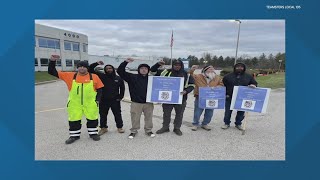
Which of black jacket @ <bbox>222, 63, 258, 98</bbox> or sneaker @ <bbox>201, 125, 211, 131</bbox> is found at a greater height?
black jacket @ <bbox>222, 63, 258, 98</bbox>

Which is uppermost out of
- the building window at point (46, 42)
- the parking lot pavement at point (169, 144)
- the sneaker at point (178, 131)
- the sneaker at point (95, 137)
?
the building window at point (46, 42)

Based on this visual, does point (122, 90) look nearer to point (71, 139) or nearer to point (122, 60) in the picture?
point (122, 60)

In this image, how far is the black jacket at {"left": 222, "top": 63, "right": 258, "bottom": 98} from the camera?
16.7 feet

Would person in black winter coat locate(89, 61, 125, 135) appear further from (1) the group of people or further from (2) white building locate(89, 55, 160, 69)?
(2) white building locate(89, 55, 160, 69)

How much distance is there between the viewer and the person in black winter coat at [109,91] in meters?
4.73

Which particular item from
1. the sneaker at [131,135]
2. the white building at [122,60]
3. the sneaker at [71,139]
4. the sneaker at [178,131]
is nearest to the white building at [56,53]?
the white building at [122,60]

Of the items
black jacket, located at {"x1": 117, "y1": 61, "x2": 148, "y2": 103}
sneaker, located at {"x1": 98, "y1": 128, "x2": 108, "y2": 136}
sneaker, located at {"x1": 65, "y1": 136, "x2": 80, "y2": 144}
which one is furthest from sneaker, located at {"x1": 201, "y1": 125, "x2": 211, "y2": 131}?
sneaker, located at {"x1": 65, "y1": 136, "x2": 80, "y2": 144}

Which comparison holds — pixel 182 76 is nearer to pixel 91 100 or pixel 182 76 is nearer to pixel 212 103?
pixel 212 103

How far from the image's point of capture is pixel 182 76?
4758mm

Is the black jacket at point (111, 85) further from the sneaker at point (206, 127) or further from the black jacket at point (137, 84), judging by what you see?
the sneaker at point (206, 127)

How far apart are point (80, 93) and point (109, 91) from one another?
26.7 inches

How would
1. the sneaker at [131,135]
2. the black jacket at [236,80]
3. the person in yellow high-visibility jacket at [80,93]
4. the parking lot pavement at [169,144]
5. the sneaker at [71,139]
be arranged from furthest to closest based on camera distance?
the black jacket at [236,80] < the sneaker at [131,135] < the sneaker at [71,139] < the person in yellow high-visibility jacket at [80,93] < the parking lot pavement at [169,144]

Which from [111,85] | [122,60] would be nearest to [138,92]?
[111,85]

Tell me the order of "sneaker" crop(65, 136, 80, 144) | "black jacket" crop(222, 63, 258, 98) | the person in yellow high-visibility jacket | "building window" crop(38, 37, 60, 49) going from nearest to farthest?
the person in yellow high-visibility jacket, "sneaker" crop(65, 136, 80, 144), "building window" crop(38, 37, 60, 49), "black jacket" crop(222, 63, 258, 98)
